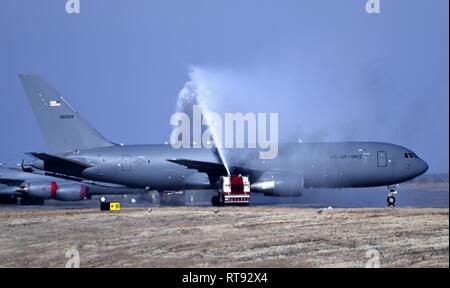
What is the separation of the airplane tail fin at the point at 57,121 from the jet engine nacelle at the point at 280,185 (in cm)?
1733

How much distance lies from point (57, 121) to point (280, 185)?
23.9 metres

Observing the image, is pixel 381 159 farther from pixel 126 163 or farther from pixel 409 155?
pixel 126 163

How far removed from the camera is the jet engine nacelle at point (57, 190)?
197 ft

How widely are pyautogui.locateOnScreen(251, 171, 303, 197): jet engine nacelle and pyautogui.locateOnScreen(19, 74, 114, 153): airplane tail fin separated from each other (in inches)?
682

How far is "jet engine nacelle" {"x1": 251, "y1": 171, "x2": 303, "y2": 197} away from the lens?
5016 centimetres

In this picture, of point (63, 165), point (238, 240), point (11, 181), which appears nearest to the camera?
point (238, 240)

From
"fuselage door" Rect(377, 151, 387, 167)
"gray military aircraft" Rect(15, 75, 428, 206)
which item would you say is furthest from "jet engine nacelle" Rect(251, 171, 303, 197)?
"fuselage door" Rect(377, 151, 387, 167)

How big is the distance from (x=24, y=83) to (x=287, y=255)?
157ft

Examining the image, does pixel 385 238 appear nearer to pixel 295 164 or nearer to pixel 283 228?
pixel 283 228

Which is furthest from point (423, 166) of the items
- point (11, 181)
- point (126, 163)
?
point (11, 181)

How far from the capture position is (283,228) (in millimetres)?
29406

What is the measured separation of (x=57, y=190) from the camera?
60750mm

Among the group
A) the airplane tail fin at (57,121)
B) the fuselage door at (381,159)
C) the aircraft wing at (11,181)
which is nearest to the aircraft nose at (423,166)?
the fuselage door at (381,159)

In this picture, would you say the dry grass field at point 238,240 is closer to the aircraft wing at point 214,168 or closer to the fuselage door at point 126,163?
the aircraft wing at point 214,168
